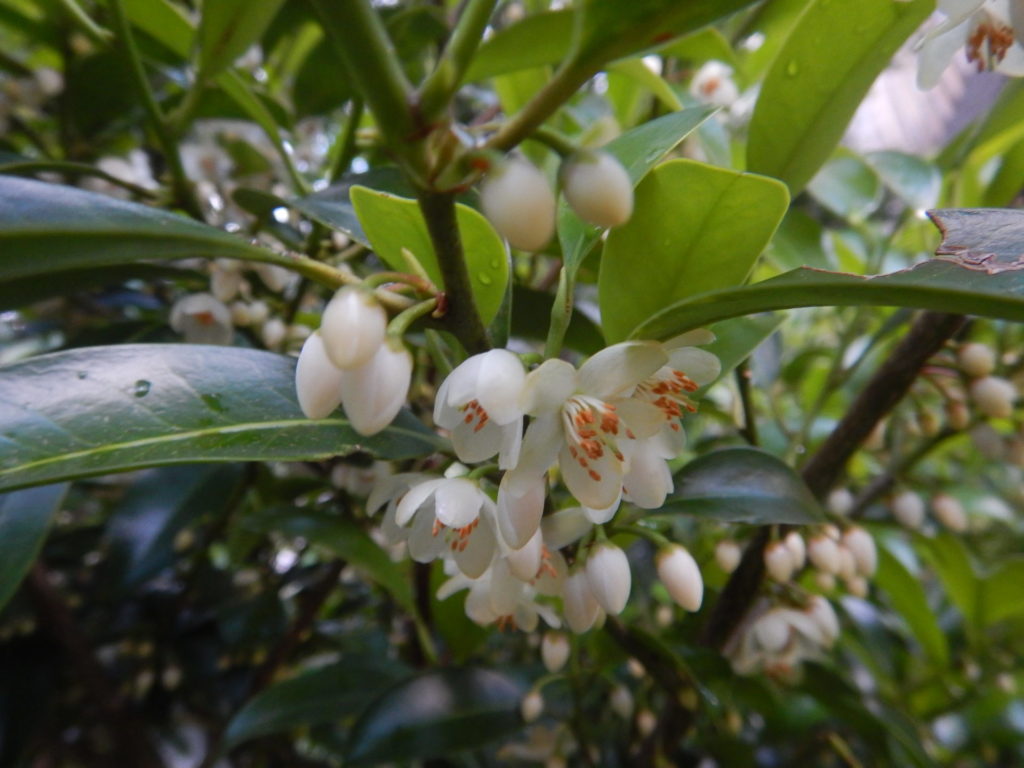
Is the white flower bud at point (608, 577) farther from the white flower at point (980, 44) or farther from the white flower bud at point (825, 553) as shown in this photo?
the white flower at point (980, 44)

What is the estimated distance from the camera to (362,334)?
416mm

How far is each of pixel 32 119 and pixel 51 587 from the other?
0.91 meters

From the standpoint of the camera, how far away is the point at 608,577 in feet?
1.86

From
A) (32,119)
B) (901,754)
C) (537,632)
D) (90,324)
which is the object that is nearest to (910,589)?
(901,754)

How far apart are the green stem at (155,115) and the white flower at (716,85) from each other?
867 millimetres

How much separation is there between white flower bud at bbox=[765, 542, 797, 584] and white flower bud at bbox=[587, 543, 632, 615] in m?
0.30

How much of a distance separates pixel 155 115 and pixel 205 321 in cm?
27

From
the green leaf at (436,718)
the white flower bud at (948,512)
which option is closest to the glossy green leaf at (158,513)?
the green leaf at (436,718)

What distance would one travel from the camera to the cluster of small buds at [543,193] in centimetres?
37

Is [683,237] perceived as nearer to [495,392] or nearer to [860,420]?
[495,392]

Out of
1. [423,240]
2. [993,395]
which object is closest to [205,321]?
[423,240]

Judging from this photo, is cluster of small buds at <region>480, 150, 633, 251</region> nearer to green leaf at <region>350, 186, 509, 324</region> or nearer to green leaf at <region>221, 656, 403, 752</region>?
green leaf at <region>350, 186, 509, 324</region>

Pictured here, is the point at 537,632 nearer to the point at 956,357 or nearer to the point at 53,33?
the point at 956,357

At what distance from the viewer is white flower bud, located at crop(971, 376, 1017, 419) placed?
2.87ft
